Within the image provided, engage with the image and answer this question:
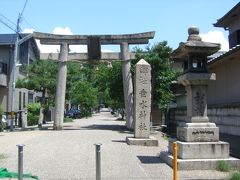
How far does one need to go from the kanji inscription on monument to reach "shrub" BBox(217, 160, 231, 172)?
320 inches

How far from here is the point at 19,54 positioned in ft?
138

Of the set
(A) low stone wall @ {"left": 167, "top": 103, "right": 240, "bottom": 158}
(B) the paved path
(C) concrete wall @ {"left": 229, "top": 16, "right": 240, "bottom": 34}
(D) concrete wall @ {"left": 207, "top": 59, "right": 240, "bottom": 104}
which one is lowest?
(B) the paved path

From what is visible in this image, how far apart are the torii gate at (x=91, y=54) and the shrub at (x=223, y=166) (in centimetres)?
1701

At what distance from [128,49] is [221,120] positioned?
10455 millimetres

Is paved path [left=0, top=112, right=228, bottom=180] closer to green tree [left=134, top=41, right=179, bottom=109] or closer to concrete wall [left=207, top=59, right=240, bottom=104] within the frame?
concrete wall [left=207, top=59, right=240, bottom=104]

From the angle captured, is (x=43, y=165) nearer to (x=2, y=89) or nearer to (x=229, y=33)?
(x=229, y=33)

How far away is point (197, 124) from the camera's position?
41.1 feet

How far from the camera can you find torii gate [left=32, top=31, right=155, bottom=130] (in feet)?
93.9

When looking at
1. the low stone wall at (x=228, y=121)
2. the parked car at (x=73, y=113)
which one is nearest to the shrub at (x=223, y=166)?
the low stone wall at (x=228, y=121)

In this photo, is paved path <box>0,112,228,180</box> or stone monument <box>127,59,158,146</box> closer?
paved path <box>0,112,228,180</box>

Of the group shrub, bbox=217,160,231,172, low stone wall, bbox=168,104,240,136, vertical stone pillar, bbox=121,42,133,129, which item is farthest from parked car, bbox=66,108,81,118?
shrub, bbox=217,160,231,172

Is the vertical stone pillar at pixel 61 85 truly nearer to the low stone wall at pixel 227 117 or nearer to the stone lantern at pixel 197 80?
the low stone wall at pixel 227 117

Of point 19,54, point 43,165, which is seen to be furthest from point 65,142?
point 19,54

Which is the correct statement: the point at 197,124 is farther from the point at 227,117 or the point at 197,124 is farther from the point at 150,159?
the point at 227,117
